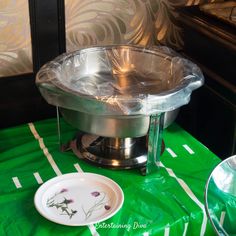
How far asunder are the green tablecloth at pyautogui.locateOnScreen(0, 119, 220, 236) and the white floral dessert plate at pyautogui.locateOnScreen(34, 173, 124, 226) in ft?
0.05

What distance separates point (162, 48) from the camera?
44.3 inches

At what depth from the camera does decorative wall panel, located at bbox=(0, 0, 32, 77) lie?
3.73 ft

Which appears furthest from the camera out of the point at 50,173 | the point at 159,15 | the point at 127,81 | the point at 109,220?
the point at 159,15

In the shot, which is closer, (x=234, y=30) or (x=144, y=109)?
(x=144, y=109)

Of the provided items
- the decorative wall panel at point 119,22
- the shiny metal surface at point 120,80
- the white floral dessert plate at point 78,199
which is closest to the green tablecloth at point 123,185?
the white floral dessert plate at point 78,199

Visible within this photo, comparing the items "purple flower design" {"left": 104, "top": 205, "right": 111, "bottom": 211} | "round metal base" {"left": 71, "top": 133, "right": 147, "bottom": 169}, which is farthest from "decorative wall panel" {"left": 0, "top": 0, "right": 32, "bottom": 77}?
"purple flower design" {"left": 104, "top": 205, "right": 111, "bottom": 211}

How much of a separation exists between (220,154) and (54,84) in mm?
550

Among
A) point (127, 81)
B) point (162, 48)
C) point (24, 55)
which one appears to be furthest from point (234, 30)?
point (24, 55)

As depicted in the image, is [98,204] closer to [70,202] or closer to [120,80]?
[70,202]

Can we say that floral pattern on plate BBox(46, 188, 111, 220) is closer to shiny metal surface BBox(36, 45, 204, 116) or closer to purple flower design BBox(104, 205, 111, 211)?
purple flower design BBox(104, 205, 111, 211)

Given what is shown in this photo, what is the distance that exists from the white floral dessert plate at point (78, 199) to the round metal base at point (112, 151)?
67mm

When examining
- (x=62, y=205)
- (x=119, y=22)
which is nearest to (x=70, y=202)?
(x=62, y=205)

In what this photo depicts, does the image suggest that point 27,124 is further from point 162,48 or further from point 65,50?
point 162,48

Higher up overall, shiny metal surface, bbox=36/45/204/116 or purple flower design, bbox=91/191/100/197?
shiny metal surface, bbox=36/45/204/116
